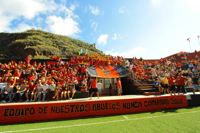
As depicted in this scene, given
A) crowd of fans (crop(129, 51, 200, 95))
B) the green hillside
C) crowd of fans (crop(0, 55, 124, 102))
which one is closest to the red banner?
crowd of fans (crop(129, 51, 200, 95))

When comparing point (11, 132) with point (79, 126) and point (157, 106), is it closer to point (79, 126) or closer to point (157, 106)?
point (79, 126)

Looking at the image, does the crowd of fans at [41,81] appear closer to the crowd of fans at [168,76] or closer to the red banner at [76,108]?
the red banner at [76,108]

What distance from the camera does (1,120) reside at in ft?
27.7

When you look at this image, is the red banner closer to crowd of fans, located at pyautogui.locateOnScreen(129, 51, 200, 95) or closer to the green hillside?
crowd of fans, located at pyautogui.locateOnScreen(129, 51, 200, 95)

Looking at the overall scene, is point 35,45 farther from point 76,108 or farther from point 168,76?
point 76,108

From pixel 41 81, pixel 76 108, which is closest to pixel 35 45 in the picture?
pixel 41 81

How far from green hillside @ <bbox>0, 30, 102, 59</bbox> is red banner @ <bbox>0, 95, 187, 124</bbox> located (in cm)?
2219

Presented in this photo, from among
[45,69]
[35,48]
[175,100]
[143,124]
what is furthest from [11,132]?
[35,48]

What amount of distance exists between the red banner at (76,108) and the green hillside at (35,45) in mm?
22188

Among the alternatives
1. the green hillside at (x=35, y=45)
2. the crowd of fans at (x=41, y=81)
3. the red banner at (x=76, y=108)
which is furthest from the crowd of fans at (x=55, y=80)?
the green hillside at (x=35, y=45)

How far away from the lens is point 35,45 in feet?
139

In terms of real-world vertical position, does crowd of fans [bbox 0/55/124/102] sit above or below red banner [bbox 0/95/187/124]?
above

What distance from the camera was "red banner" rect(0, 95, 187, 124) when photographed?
874cm

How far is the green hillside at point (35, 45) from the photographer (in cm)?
3888
